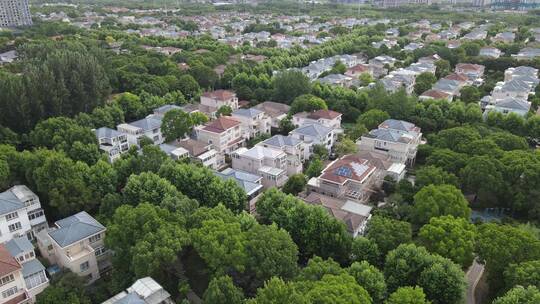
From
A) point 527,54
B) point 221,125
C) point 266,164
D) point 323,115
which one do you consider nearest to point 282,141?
point 266,164

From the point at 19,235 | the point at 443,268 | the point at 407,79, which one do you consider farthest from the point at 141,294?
the point at 407,79

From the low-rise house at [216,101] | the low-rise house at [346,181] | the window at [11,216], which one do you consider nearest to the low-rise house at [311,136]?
the low-rise house at [346,181]

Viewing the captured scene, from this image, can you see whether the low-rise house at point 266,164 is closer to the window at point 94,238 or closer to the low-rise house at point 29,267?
the window at point 94,238

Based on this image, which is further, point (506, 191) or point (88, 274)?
point (506, 191)

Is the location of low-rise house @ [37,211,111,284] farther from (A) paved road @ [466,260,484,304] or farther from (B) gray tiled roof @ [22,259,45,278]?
(A) paved road @ [466,260,484,304]

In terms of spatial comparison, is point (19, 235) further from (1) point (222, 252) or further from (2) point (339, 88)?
(2) point (339, 88)

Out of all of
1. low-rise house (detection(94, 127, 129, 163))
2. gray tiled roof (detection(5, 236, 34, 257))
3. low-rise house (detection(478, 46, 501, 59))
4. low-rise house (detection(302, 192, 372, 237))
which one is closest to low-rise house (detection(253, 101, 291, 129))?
low-rise house (detection(94, 127, 129, 163))
